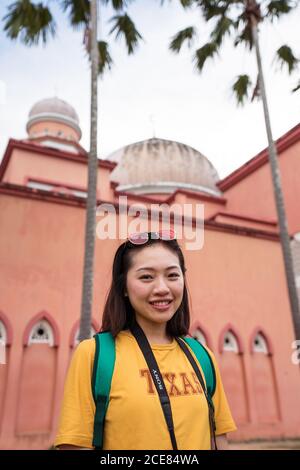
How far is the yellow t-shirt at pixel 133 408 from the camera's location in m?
1.38

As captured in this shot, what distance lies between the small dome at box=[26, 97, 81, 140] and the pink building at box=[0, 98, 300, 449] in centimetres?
759

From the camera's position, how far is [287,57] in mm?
11508

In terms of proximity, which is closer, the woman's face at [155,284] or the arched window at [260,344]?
the woman's face at [155,284]

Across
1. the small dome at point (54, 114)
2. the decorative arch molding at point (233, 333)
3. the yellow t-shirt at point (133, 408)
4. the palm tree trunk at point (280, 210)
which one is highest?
the small dome at point (54, 114)

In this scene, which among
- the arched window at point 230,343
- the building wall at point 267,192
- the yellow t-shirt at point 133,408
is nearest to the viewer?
the yellow t-shirt at point 133,408

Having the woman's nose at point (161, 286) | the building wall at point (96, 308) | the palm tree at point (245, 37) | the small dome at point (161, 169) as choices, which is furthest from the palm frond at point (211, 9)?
the woman's nose at point (161, 286)

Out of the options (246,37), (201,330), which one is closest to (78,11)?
(246,37)

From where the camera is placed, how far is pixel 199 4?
12.0m

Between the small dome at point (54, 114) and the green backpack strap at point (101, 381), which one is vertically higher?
the small dome at point (54, 114)

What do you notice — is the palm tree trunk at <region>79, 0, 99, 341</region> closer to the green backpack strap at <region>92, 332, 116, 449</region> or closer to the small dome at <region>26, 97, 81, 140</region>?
the green backpack strap at <region>92, 332, 116, 449</region>

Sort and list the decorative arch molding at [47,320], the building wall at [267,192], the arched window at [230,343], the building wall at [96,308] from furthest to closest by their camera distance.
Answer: the building wall at [267,192], the arched window at [230,343], the decorative arch molding at [47,320], the building wall at [96,308]

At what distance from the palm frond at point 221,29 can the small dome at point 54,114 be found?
1219 centimetres

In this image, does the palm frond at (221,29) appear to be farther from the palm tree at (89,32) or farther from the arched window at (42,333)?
the arched window at (42,333)

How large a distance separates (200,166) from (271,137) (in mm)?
11144
